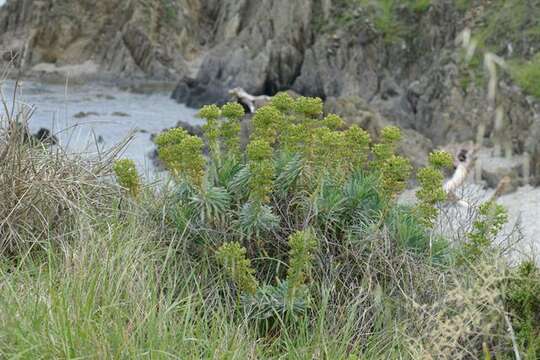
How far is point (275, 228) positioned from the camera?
4.43 metres

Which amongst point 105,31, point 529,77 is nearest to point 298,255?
point 529,77

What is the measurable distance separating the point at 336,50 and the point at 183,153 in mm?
40284

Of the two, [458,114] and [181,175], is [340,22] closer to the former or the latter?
[458,114]

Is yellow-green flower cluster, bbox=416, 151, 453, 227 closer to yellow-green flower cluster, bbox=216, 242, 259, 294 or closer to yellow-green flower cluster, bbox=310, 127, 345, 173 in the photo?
yellow-green flower cluster, bbox=310, 127, 345, 173

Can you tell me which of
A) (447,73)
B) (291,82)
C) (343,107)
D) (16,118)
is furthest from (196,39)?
(16,118)

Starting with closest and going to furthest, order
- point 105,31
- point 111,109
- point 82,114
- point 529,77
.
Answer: point 529,77, point 82,114, point 111,109, point 105,31

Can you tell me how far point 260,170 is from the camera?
402 centimetres

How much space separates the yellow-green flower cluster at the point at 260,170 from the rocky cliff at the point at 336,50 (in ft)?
4.71

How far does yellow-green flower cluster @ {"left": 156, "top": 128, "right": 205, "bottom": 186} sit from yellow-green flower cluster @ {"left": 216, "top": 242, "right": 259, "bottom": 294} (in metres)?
0.79

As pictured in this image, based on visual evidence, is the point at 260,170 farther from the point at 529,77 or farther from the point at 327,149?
the point at 529,77

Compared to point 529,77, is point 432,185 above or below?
above

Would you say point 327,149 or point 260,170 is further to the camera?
point 327,149

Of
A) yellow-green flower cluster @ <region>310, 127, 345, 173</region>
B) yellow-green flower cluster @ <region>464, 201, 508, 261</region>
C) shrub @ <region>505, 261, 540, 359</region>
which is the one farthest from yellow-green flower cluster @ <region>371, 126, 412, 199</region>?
shrub @ <region>505, 261, 540, 359</region>

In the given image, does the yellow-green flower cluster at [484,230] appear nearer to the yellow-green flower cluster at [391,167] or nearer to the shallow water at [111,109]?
the yellow-green flower cluster at [391,167]
